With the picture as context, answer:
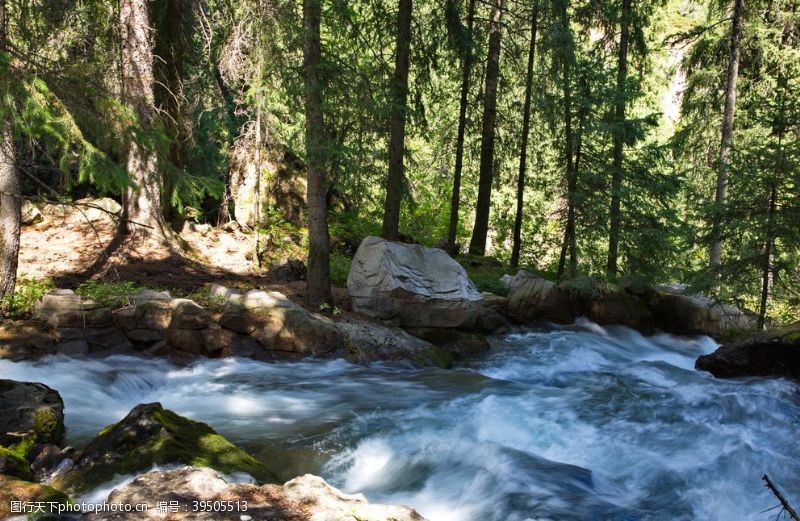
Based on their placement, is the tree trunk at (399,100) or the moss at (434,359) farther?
the tree trunk at (399,100)

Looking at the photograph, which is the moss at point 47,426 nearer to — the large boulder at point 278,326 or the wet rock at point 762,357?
the large boulder at point 278,326

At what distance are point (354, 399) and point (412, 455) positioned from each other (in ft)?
6.71

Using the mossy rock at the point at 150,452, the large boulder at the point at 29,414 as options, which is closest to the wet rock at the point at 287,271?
the large boulder at the point at 29,414

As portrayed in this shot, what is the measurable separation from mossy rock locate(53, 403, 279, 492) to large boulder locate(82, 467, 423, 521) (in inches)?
28.3

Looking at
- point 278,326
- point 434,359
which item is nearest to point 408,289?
point 434,359

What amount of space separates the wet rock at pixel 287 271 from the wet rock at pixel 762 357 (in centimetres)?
860

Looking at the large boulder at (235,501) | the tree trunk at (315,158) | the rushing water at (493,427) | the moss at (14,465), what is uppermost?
the tree trunk at (315,158)

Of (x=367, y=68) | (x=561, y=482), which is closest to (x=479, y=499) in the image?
(x=561, y=482)

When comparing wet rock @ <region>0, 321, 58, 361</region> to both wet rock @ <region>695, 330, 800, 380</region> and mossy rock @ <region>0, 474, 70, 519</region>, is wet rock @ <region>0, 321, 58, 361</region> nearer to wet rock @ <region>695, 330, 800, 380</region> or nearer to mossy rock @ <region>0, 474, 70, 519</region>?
mossy rock @ <region>0, 474, 70, 519</region>

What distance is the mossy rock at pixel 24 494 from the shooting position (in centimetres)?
364

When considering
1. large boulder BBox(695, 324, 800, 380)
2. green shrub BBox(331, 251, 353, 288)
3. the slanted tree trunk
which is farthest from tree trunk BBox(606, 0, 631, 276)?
the slanted tree trunk

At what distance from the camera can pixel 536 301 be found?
13.8 m

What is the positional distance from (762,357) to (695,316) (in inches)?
208

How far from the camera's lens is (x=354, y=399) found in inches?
327
